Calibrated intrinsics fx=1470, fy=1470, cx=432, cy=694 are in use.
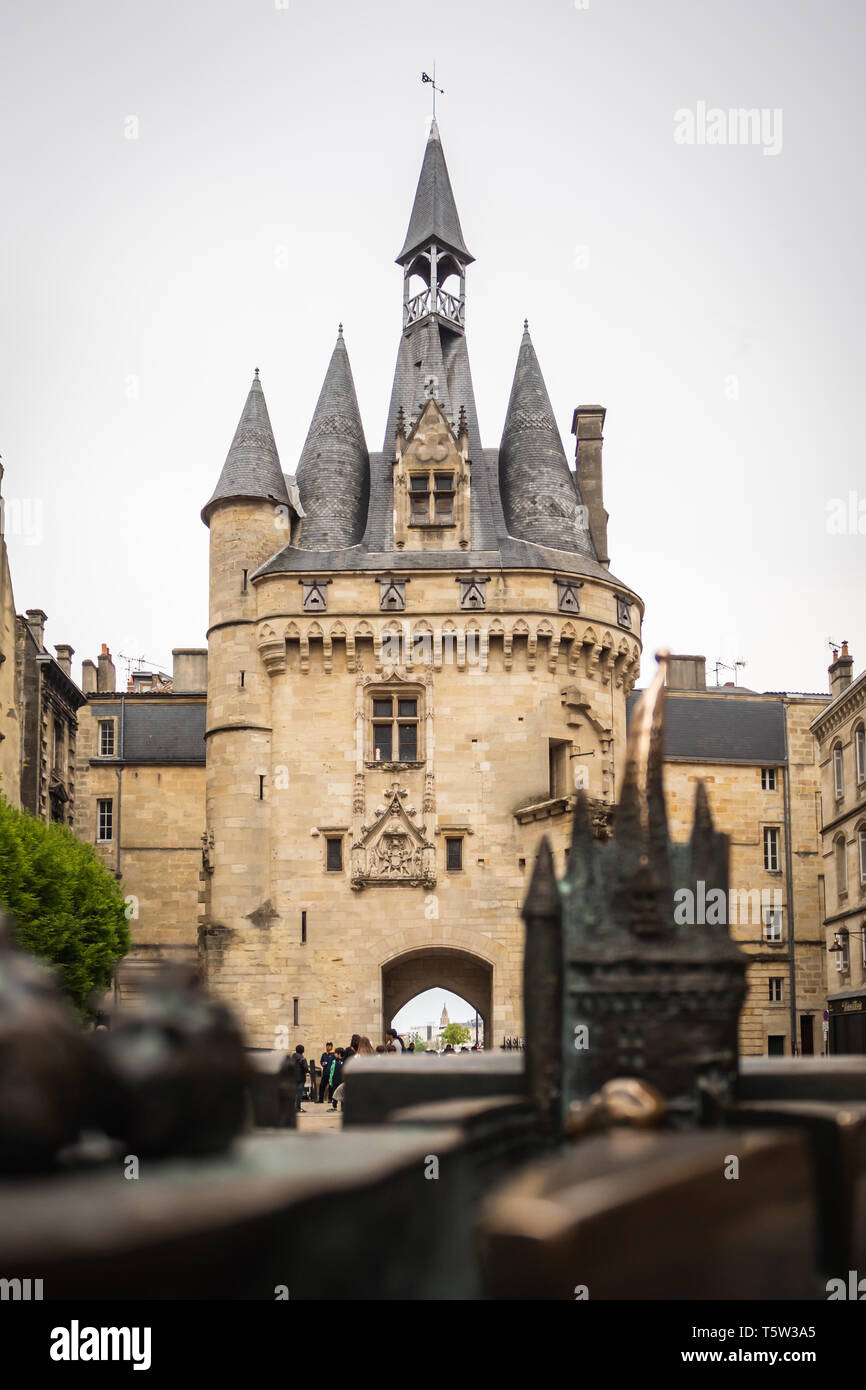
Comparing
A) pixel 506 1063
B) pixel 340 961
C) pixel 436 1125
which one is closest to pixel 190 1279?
pixel 436 1125

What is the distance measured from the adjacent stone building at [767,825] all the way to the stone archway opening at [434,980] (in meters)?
10.2

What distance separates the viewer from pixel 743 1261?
18.3ft

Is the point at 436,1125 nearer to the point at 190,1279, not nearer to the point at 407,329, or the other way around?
the point at 190,1279

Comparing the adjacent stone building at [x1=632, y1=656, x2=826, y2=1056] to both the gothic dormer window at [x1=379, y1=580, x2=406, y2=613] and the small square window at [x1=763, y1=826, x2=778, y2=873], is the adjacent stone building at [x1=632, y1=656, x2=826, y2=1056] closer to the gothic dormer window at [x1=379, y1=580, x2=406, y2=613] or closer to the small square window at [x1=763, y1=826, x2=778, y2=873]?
the small square window at [x1=763, y1=826, x2=778, y2=873]

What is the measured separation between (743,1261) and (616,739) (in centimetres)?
3597

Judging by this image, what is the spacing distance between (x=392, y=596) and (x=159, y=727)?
17.0 m

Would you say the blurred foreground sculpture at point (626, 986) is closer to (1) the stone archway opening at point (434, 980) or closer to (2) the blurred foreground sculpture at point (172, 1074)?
(2) the blurred foreground sculpture at point (172, 1074)

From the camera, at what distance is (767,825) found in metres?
52.7

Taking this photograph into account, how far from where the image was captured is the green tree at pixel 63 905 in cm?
3269

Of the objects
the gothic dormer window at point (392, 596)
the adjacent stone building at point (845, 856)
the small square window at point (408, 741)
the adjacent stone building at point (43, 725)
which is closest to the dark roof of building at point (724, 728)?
the adjacent stone building at point (845, 856)

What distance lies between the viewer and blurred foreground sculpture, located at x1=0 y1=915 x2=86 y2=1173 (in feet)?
13.9

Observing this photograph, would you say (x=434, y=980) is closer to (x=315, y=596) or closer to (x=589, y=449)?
(x=315, y=596)

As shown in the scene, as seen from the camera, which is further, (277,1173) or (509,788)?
(509,788)

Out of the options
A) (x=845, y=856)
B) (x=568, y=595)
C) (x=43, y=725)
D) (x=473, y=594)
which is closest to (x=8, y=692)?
(x=43, y=725)
